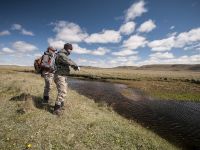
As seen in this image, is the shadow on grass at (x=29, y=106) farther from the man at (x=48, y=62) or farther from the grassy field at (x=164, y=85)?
the grassy field at (x=164, y=85)

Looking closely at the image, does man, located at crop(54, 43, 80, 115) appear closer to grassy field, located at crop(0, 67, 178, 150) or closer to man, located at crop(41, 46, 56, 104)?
grassy field, located at crop(0, 67, 178, 150)

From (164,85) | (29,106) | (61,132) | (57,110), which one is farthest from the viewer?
(164,85)

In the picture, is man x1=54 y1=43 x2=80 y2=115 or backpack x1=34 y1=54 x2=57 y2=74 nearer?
man x1=54 y1=43 x2=80 y2=115

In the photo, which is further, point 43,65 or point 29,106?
point 43,65

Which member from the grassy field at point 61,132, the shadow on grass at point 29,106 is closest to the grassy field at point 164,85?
the grassy field at point 61,132

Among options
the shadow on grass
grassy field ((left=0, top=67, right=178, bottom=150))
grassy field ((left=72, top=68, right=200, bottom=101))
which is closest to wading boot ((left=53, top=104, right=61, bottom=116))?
grassy field ((left=0, top=67, right=178, bottom=150))

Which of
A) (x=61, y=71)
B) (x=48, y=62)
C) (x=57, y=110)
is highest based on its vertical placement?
(x=48, y=62)

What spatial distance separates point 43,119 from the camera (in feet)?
30.2

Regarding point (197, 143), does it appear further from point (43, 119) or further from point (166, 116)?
point (43, 119)

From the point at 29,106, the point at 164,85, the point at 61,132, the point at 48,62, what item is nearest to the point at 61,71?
the point at 48,62

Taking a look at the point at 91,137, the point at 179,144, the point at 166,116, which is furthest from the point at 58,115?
the point at 166,116

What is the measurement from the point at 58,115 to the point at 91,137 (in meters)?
2.36

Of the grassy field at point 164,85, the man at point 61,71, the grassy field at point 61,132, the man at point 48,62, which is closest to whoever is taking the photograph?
the grassy field at point 61,132

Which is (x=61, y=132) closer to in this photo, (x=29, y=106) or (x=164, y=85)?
(x=29, y=106)
